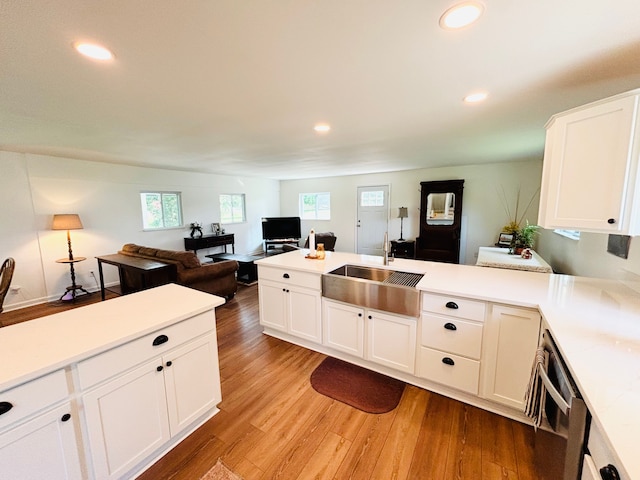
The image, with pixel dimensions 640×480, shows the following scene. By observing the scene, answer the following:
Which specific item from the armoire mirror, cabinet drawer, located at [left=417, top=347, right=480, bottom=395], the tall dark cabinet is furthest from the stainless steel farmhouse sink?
the armoire mirror

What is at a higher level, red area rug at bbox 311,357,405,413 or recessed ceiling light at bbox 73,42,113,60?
recessed ceiling light at bbox 73,42,113,60

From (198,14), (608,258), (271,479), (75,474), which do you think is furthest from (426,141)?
(75,474)

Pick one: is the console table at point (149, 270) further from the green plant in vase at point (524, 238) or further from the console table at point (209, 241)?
the green plant in vase at point (524, 238)

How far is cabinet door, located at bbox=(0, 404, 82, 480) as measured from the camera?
977 millimetres

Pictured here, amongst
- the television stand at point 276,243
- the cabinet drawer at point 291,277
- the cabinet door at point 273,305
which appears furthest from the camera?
the television stand at point 276,243

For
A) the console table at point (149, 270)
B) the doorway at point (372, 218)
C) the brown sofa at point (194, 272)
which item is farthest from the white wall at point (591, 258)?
the console table at point (149, 270)

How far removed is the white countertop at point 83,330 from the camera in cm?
105

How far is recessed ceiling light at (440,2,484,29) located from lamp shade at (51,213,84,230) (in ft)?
17.4

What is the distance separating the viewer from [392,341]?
2176mm

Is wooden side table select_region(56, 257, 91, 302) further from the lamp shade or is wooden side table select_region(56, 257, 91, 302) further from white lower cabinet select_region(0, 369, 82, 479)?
white lower cabinet select_region(0, 369, 82, 479)

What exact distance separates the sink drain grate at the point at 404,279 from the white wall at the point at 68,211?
5.23 m

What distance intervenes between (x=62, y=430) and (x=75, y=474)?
249 mm

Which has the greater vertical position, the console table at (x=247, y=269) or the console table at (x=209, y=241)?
the console table at (x=209, y=241)

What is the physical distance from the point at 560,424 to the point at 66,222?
5.84 metres
